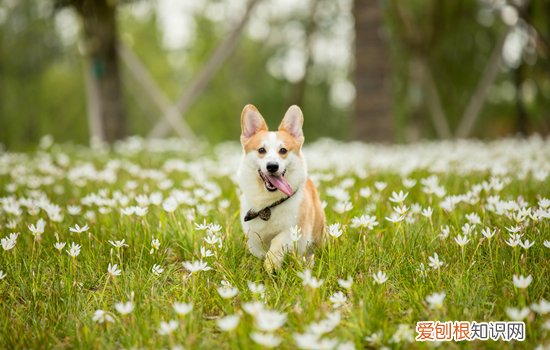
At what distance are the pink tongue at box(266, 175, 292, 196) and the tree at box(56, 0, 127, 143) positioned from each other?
8.00 m

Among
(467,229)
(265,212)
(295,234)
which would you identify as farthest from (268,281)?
(467,229)

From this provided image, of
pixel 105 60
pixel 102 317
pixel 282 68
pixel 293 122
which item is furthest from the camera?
pixel 282 68

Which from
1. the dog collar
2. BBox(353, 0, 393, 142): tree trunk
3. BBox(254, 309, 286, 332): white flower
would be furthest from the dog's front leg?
BBox(353, 0, 393, 142): tree trunk

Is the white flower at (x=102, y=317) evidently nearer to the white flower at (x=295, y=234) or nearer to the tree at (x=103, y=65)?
the white flower at (x=295, y=234)

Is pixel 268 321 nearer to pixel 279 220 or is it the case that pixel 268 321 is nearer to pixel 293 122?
pixel 279 220

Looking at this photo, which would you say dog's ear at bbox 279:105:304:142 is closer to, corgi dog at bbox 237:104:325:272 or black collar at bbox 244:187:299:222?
corgi dog at bbox 237:104:325:272

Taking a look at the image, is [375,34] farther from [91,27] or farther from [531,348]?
[531,348]

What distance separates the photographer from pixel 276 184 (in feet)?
10.2

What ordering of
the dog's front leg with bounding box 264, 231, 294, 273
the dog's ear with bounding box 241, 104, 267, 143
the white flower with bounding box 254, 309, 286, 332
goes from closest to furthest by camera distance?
the white flower with bounding box 254, 309, 286, 332, the dog's front leg with bounding box 264, 231, 294, 273, the dog's ear with bounding box 241, 104, 267, 143

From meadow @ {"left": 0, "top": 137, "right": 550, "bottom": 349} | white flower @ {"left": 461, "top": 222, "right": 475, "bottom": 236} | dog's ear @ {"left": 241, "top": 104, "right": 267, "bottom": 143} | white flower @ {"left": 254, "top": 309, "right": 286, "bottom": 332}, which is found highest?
dog's ear @ {"left": 241, "top": 104, "right": 267, "bottom": 143}

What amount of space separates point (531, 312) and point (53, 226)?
11.4 feet

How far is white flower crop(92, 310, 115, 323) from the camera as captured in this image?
241 centimetres

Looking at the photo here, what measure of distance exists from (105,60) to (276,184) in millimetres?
8463

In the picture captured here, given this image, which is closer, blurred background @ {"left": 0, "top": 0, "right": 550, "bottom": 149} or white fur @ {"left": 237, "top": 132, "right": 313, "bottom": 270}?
white fur @ {"left": 237, "top": 132, "right": 313, "bottom": 270}
